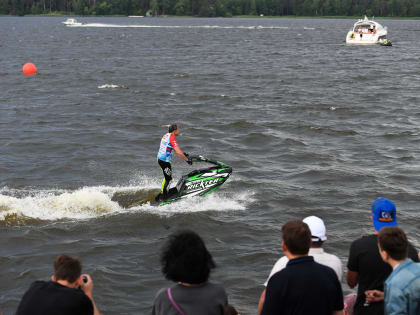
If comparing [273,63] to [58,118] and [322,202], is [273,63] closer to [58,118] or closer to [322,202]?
[58,118]

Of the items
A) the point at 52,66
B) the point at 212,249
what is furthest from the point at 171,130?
the point at 52,66

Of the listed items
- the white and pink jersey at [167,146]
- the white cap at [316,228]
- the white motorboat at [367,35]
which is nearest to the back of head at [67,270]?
the white cap at [316,228]

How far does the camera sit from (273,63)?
52.6 metres

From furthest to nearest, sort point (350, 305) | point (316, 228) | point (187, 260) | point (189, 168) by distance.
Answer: point (189, 168), point (350, 305), point (316, 228), point (187, 260)

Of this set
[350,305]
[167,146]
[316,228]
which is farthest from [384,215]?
[167,146]

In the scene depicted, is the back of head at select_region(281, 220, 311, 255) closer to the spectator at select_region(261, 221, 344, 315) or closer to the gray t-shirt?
the spectator at select_region(261, 221, 344, 315)

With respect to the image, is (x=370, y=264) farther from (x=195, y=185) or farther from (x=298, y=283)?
(x=195, y=185)

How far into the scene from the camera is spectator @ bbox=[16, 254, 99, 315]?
486 cm

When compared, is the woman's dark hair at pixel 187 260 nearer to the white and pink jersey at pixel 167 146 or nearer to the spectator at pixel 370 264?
the spectator at pixel 370 264

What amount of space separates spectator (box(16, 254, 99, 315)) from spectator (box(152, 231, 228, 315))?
2.24ft

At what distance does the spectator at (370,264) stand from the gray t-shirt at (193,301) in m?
1.67

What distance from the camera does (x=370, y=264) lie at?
5676 mm

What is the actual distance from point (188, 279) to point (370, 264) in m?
1.98

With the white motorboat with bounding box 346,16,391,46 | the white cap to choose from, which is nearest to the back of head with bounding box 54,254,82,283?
the white cap
